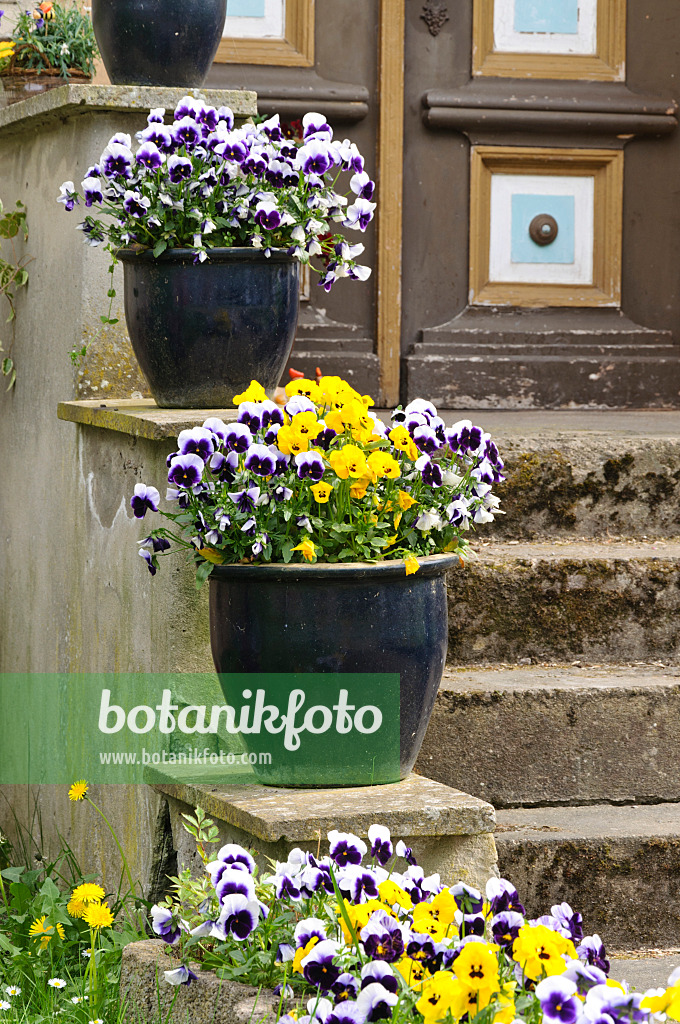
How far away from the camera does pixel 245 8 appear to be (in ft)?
13.3

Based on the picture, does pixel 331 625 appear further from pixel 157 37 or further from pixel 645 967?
pixel 157 37

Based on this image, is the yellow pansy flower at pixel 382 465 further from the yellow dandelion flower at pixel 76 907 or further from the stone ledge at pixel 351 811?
the yellow dandelion flower at pixel 76 907

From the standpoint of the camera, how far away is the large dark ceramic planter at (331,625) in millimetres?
2123

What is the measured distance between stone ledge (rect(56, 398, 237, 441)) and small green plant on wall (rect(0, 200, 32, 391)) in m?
0.45

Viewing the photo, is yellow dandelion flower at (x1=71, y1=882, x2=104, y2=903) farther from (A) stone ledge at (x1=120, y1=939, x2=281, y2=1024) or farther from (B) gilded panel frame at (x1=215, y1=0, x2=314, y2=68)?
(B) gilded panel frame at (x1=215, y1=0, x2=314, y2=68)

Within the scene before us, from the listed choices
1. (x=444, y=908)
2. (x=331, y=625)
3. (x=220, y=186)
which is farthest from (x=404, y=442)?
(x=444, y=908)

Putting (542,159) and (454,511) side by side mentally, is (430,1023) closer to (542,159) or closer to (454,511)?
(454,511)

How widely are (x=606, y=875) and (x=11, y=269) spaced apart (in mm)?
1982

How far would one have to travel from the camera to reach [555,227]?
4.27m

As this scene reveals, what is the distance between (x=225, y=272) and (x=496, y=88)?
207 cm

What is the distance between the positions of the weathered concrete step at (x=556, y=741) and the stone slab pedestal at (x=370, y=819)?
41 centimetres

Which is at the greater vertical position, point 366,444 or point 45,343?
point 45,343

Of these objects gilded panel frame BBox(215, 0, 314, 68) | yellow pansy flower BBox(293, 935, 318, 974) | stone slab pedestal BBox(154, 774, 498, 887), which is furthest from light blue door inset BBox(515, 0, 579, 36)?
yellow pansy flower BBox(293, 935, 318, 974)

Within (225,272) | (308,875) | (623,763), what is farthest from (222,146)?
(623,763)
